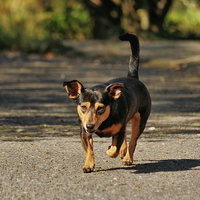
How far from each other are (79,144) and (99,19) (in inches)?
789

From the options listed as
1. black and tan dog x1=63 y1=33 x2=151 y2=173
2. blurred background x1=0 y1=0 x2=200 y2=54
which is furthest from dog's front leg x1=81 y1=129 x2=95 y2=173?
blurred background x1=0 y1=0 x2=200 y2=54

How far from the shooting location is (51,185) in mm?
5352

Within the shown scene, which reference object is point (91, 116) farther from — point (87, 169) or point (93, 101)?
point (87, 169)

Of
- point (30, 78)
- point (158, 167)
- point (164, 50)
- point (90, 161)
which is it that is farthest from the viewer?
point (164, 50)

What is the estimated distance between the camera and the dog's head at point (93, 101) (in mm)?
5462

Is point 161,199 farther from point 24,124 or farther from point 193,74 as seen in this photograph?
point 193,74

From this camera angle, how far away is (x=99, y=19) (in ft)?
88.7

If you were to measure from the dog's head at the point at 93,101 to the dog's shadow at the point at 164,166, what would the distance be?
2.48 ft

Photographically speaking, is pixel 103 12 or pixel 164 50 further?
pixel 103 12

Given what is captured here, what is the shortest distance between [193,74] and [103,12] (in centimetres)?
1138

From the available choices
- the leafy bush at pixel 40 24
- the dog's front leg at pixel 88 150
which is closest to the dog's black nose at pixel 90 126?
the dog's front leg at pixel 88 150

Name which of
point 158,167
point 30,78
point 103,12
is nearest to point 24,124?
point 158,167

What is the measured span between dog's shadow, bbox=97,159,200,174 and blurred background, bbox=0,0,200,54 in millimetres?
17329

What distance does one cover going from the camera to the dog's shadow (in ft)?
19.7
